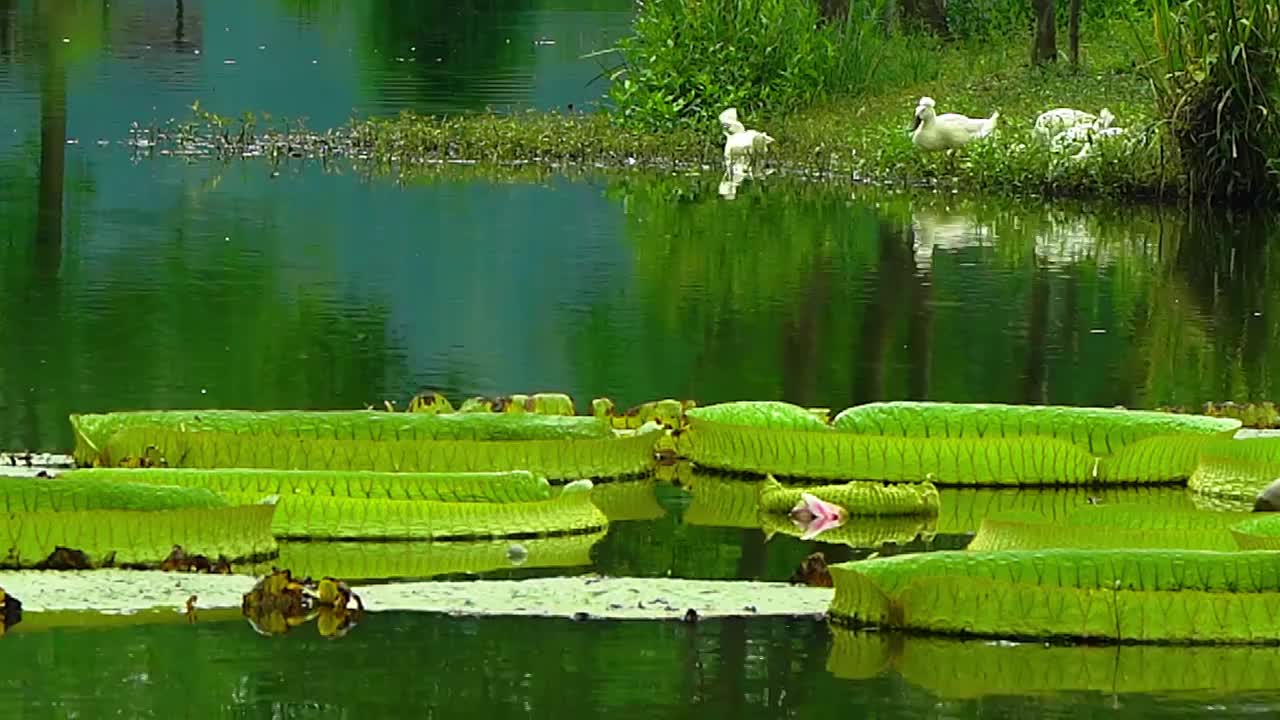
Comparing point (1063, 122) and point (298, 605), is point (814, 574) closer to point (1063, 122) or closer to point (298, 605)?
point (298, 605)

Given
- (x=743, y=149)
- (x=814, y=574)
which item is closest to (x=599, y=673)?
(x=814, y=574)

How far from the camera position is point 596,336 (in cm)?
1725

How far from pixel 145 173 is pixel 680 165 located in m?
5.29

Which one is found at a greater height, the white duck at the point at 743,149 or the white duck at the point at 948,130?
the white duck at the point at 948,130

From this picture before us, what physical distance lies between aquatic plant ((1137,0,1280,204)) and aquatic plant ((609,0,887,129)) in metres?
6.37

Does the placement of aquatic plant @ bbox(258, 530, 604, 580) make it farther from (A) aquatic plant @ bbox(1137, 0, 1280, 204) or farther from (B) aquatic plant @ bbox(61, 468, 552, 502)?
(A) aquatic plant @ bbox(1137, 0, 1280, 204)

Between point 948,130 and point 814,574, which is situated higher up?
point 948,130

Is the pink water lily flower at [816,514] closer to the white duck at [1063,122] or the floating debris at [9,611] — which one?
the floating debris at [9,611]

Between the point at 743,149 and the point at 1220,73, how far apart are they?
17.2 ft

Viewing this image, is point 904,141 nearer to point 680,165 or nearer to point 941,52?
point 680,165

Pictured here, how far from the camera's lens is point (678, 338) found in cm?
1719

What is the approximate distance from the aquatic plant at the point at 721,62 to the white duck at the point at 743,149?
1.94 metres

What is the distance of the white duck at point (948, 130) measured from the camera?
27922mm

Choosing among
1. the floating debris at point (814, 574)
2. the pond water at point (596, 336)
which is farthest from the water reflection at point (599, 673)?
the floating debris at point (814, 574)
